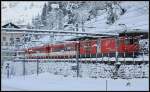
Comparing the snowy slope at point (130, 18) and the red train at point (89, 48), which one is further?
the snowy slope at point (130, 18)

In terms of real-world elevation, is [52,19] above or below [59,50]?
above

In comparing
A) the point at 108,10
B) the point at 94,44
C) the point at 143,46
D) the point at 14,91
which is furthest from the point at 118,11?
the point at 14,91

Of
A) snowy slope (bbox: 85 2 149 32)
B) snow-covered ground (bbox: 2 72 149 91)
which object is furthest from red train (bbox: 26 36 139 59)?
snowy slope (bbox: 85 2 149 32)

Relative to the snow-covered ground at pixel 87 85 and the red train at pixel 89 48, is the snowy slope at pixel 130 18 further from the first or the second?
the snow-covered ground at pixel 87 85

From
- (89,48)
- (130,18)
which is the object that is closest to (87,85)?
(89,48)

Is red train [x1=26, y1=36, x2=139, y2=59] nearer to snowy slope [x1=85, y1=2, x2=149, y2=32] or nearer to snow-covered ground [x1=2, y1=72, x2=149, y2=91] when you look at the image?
snow-covered ground [x1=2, y1=72, x2=149, y2=91]

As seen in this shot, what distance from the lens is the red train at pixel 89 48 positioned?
84.9ft

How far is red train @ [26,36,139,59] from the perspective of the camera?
25.9 meters

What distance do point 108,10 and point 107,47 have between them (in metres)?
21.1

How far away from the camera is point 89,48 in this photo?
28.9m

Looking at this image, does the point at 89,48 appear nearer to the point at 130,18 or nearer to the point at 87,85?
the point at 130,18

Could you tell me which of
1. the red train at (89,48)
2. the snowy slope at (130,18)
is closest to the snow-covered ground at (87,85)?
Answer: the red train at (89,48)

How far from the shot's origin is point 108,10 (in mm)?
48094

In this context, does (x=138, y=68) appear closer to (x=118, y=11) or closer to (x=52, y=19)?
(x=118, y=11)
